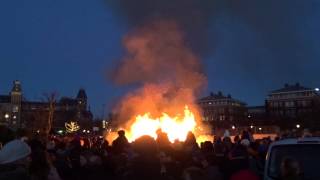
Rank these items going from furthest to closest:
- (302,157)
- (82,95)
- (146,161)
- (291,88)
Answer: (82,95), (291,88), (302,157), (146,161)

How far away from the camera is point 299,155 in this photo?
8883 mm

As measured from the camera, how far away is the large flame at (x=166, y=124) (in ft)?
106

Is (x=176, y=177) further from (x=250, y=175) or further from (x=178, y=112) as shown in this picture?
(x=178, y=112)

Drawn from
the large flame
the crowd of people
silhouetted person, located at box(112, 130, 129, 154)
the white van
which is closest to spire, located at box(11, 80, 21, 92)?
the large flame

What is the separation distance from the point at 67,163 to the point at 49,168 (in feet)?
22.7

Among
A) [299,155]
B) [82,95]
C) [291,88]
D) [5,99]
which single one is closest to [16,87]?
[5,99]

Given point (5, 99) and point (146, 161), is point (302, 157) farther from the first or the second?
point (5, 99)

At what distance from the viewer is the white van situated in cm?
866

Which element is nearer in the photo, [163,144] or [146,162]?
[146,162]

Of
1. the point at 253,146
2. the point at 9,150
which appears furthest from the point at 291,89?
the point at 9,150

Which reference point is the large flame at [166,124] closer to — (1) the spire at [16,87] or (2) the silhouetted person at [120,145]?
(2) the silhouetted person at [120,145]

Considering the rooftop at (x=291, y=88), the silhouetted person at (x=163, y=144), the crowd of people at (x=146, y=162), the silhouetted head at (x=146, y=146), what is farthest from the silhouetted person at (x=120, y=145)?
the rooftop at (x=291, y=88)

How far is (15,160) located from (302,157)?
5492 millimetres

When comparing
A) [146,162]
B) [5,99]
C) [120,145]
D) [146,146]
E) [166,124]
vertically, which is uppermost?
[5,99]
